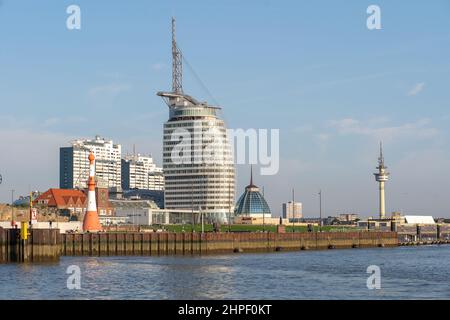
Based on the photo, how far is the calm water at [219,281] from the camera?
7425cm

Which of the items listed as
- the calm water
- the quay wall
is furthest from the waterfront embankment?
the calm water

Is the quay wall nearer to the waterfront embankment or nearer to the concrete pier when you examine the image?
the waterfront embankment

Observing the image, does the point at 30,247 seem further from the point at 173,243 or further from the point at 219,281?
the point at 173,243

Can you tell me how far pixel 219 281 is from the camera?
3482 inches

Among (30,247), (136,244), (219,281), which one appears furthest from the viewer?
(136,244)

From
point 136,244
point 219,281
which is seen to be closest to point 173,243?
point 136,244

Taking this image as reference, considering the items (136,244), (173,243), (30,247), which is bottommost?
(173,243)

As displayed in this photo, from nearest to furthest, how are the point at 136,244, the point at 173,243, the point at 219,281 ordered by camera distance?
the point at 219,281, the point at 136,244, the point at 173,243

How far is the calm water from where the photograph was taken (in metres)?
74.2

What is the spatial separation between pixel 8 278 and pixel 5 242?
932 inches
